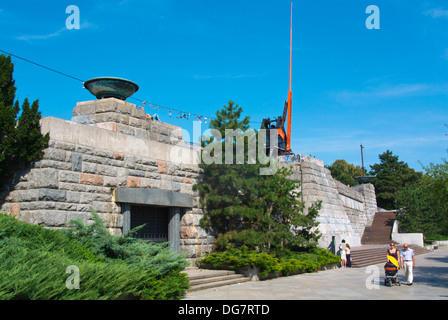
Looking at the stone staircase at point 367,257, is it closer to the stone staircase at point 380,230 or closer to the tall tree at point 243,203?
the tall tree at point 243,203

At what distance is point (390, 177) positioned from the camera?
5288 cm

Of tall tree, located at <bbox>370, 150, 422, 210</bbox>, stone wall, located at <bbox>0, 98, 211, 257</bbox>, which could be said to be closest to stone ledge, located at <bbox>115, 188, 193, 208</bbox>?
stone wall, located at <bbox>0, 98, 211, 257</bbox>

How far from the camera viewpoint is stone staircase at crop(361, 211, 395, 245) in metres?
33.2

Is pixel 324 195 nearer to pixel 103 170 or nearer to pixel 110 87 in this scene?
pixel 110 87

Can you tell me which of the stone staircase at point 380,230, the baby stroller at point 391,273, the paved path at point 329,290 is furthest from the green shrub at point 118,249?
the stone staircase at point 380,230

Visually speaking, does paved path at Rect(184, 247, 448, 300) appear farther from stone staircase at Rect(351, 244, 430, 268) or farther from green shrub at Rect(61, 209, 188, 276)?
stone staircase at Rect(351, 244, 430, 268)

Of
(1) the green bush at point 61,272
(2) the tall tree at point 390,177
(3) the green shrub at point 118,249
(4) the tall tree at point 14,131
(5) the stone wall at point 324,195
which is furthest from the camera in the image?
(2) the tall tree at point 390,177

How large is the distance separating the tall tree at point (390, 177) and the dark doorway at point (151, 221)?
42.3 metres

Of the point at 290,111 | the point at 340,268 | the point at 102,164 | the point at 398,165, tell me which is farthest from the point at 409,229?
the point at 102,164

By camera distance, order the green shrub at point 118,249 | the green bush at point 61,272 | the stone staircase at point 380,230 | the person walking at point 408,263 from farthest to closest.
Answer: the stone staircase at point 380,230 < the person walking at point 408,263 < the green shrub at point 118,249 < the green bush at point 61,272

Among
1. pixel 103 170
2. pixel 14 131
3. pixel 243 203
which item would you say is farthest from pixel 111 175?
pixel 243 203

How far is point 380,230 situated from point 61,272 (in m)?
32.3

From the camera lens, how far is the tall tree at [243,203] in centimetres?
1526

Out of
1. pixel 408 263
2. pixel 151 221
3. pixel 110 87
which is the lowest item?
pixel 408 263
